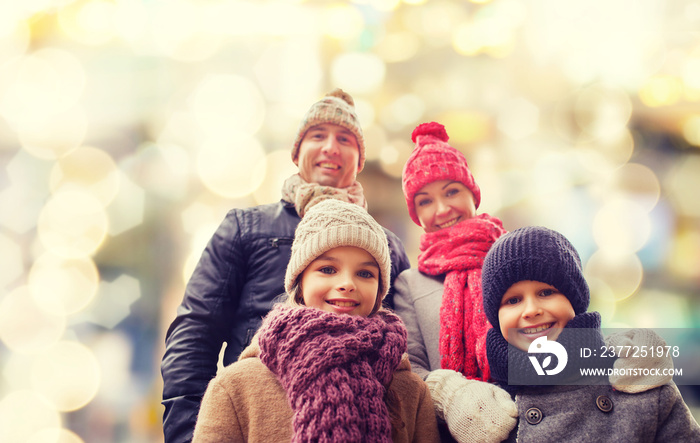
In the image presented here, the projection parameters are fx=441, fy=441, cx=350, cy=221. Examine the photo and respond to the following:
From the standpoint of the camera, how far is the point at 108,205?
2443 millimetres

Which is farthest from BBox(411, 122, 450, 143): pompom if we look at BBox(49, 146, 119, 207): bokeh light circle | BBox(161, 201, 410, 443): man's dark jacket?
BBox(49, 146, 119, 207): bokeh light circle

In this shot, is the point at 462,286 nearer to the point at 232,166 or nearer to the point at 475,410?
the point at 475,410

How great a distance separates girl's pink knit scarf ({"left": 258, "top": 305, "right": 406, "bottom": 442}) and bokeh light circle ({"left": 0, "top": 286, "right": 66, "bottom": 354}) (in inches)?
76.0

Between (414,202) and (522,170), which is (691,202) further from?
(414,202)

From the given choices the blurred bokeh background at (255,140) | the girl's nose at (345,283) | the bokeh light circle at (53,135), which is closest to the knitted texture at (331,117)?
the blurred bokeh background at (255,140)

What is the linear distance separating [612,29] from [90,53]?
9.39 feet

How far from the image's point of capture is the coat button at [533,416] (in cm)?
91

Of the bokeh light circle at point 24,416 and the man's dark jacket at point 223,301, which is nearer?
the man's dark jacket at point 223,301

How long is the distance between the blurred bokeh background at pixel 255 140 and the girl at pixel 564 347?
1259mm

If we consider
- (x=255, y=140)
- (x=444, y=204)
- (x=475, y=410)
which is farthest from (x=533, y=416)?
(x=255, y=140)

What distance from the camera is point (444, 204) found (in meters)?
1.41

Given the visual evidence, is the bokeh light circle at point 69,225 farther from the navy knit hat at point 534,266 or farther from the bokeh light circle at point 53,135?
the navy knit hat at point 534,266

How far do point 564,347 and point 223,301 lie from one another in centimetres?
92

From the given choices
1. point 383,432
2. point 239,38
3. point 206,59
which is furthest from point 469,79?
point 383,432
